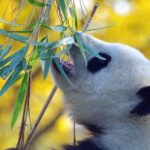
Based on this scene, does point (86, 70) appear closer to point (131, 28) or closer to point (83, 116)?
point (83, 116)

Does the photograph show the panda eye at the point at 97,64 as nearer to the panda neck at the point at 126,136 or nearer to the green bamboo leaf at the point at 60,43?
the panda neck at the point at 126,136

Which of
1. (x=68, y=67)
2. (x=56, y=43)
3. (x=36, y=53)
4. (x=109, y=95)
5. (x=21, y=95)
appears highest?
(x=56, y=43)

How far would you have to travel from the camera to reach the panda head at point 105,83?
311 centimetres

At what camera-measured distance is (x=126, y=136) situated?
302cm

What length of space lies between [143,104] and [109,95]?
191 millimetres

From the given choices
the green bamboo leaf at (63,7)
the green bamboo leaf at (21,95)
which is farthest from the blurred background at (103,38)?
the green bamboo leaf at (63,7)

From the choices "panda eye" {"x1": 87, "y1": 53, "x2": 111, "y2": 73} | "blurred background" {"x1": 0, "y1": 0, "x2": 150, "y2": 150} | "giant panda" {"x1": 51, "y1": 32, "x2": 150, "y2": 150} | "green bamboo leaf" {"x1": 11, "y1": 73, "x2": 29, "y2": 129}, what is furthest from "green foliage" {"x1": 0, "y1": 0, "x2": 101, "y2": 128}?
"blurred background" {"x1": 0, "y1": 0, "x2": 150, "y2": 150}

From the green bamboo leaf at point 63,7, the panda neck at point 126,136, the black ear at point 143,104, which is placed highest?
the green bamboo leaf at point 63,7

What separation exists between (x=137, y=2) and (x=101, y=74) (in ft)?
12.8

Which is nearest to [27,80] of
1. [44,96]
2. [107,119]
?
[107,119]

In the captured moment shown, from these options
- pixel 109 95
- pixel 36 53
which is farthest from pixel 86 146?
pixel 36 53

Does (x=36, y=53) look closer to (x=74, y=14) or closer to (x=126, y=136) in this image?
(x=74, y=14)

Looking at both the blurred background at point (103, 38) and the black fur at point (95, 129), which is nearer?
the black fur at point (95, 129)

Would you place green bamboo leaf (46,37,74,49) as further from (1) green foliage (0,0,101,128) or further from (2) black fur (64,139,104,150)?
(2) black fur (64,139,104,150)
